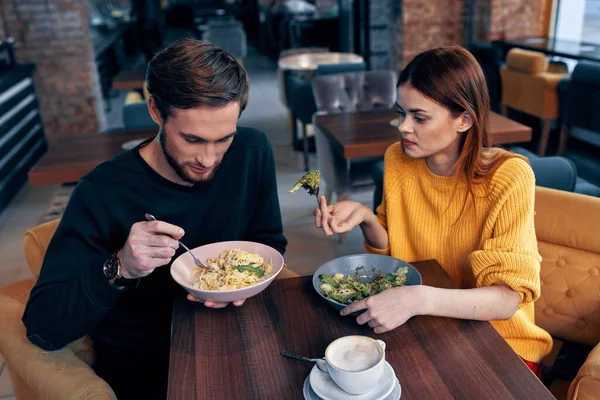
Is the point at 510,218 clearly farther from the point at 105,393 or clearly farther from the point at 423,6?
the point at 423,6

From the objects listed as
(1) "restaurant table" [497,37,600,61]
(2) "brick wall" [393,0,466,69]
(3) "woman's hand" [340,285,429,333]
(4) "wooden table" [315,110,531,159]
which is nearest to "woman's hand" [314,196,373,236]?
(3) "woman's hand" [340,285,429,333]

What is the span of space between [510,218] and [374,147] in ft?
5.31

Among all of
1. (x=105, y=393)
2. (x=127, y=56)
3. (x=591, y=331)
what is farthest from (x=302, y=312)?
(x=127, y=56)

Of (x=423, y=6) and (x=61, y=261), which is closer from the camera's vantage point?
(x=61, y=261)

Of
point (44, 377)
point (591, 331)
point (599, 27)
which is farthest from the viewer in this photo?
point (599, 27)

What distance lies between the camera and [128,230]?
57.4 inches

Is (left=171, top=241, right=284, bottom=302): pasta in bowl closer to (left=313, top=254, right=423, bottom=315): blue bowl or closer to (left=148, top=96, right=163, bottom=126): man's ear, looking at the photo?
(left=313, top=254, right=423, bottom=315): blue bowl

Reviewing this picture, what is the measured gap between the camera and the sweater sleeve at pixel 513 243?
129cm

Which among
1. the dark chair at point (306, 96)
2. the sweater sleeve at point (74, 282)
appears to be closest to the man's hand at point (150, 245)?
the sweater sleeve at point (74, 282)

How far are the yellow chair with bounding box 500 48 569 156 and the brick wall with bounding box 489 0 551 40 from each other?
1.01 metres

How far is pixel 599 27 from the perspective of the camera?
6184 mm

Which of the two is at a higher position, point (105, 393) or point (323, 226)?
point (323, 226)

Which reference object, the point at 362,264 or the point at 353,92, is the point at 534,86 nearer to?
the point at 353,92

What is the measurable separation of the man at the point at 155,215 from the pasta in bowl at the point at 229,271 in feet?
0.22
